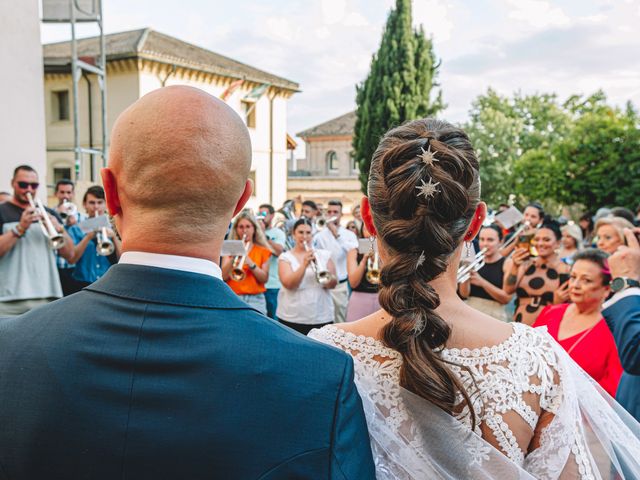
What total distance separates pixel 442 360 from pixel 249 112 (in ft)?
91.8

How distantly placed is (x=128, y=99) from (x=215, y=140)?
2448 cm

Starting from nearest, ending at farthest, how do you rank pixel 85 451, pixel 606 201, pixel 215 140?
pixel 85 451 → pixel 215 140 → pixel 606 201

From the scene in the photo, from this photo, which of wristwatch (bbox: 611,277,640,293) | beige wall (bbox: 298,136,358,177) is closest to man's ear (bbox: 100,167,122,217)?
wristwatch (bbox: 611,277,640,293)

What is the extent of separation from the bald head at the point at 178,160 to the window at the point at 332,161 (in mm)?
44456

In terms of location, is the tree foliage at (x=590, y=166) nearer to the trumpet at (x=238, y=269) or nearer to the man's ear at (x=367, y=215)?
the trumpet at (x=238, y=269)

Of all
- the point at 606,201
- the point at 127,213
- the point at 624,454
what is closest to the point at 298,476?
the point at 127,213

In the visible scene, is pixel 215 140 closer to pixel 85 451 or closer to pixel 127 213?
pixel 127 213

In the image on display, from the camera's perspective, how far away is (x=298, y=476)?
3.44 feet

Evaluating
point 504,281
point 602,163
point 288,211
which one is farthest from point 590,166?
point 504,281

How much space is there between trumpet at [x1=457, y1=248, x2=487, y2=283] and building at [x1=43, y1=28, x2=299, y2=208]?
17.7 meters

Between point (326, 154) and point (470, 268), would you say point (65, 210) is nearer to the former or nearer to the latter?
point (470, 268)

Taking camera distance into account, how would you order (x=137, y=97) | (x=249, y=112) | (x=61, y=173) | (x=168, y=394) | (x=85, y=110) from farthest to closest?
1. (x=249, y=112)
2. (x=61, y=173)
3. (x=85, y=110)
4. (x=137, y=97)
5. (x=168, y=394)

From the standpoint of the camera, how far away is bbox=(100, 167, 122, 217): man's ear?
3.94 feet

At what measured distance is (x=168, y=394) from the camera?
1039 mm
